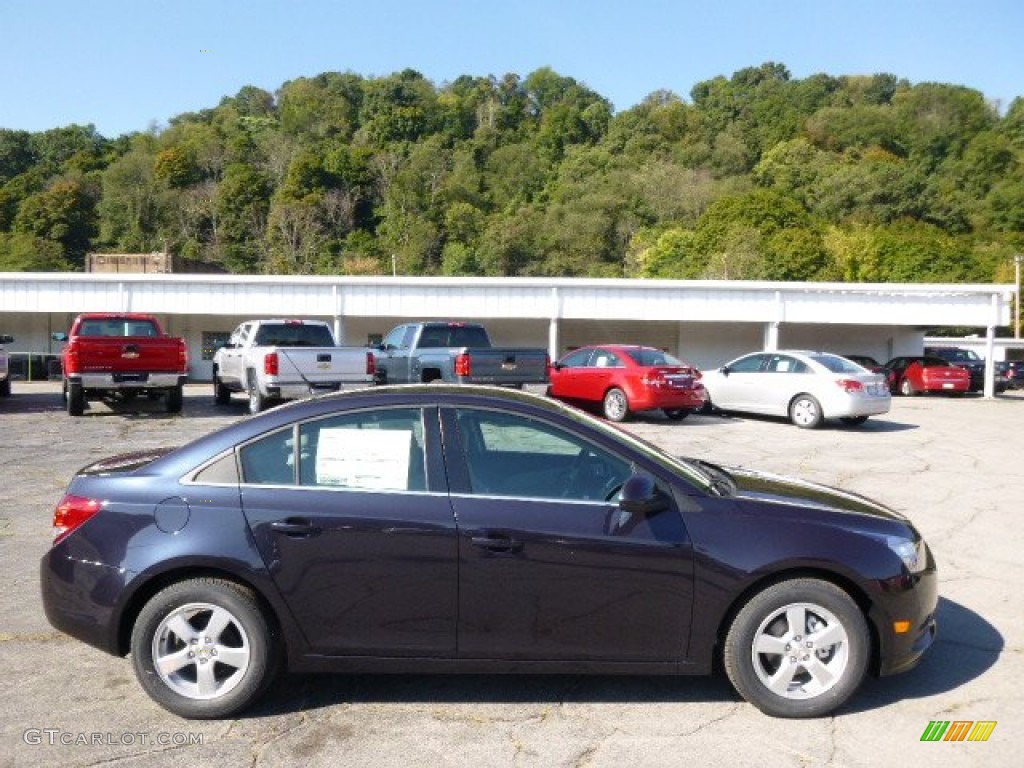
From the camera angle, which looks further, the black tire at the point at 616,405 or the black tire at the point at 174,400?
the black tire at the point at 616,405

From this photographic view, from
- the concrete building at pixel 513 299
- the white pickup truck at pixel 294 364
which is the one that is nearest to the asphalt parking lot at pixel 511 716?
the white pickup truck at pixel 294 364

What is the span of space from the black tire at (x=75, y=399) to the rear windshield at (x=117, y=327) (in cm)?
110

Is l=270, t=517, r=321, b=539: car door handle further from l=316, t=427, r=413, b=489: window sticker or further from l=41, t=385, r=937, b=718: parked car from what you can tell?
l=316, t=427, r=413, b=489: window sticker

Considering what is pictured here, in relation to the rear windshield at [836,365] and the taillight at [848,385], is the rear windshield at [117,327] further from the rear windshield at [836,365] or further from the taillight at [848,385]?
the taillight at [848,385]

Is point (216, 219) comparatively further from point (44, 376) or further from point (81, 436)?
point (81, 436)

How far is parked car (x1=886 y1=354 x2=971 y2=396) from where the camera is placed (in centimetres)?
2757

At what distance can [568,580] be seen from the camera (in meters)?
4.10

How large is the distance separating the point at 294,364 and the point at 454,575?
38.0 feet

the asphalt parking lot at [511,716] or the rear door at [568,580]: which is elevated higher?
the rear door at [568,580]

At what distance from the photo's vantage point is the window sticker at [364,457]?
4.26 m

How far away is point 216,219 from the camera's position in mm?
95562

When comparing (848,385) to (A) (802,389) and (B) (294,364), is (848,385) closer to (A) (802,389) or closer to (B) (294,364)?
(A) (802,389)

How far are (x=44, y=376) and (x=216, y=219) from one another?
68966 mm

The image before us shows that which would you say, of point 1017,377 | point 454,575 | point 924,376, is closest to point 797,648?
point 454,575
